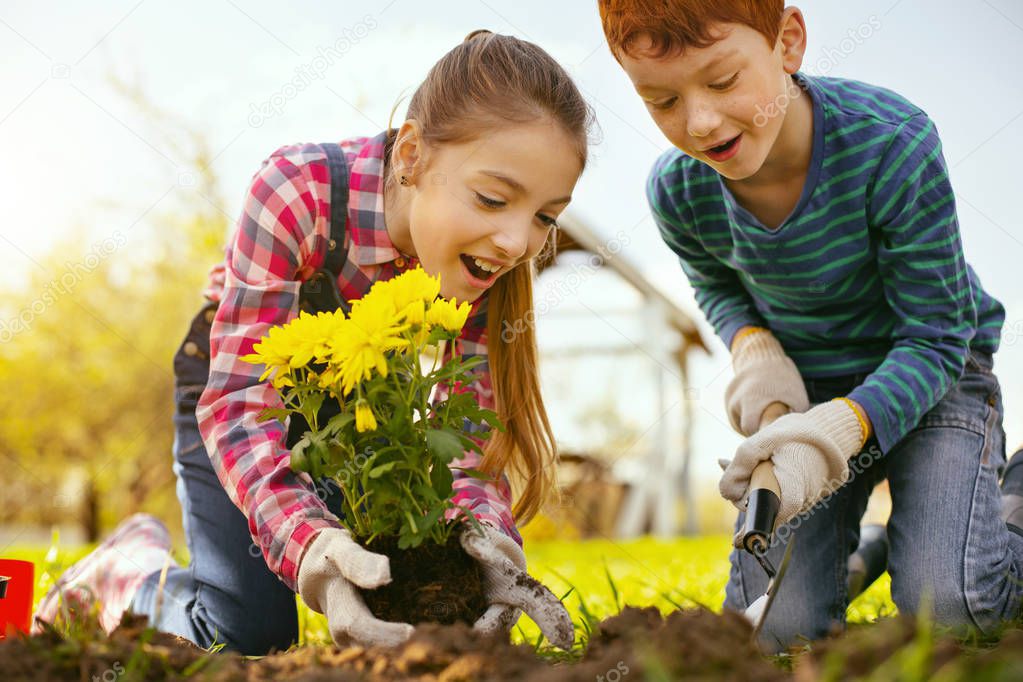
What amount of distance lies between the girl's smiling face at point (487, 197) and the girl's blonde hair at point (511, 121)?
0.12ft

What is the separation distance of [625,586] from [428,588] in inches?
73.5

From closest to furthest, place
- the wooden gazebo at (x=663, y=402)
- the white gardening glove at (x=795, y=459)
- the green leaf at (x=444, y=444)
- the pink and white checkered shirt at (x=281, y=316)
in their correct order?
the green leaf at (x=444, y=444) < the pink and white checkered shirt at (x=281, y=316) < the white gardening glove at (x=795, y=459) < the wooden gazebo at (x=663, y=402)

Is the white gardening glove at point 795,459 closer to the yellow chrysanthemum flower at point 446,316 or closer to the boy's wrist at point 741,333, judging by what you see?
the boy's wrist at point 741,333

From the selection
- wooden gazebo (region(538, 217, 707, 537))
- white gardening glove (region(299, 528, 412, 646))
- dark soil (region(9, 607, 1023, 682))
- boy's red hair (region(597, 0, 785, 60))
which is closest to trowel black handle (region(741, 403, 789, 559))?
dark soil (region(9, 607, 1023, 682))

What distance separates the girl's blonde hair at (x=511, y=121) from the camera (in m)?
1.98

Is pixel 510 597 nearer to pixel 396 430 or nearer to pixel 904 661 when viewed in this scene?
pixel 396 430

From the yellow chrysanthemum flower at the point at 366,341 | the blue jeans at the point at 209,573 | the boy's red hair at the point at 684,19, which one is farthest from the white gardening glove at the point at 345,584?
the boy's red hair at the point at 684,19

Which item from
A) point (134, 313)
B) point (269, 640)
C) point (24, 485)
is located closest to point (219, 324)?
point (269, 640)

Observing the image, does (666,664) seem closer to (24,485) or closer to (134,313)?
(134,313)

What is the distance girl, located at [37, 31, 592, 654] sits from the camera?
1753mm

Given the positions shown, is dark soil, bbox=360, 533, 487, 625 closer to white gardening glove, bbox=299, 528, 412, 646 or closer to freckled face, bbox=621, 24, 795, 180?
white gardening glove, bbox=299, 528, 412, 646

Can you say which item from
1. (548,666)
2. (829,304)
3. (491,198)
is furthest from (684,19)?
(548,666)

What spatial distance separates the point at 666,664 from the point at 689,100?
131 centimetres

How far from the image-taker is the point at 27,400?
898 cm
